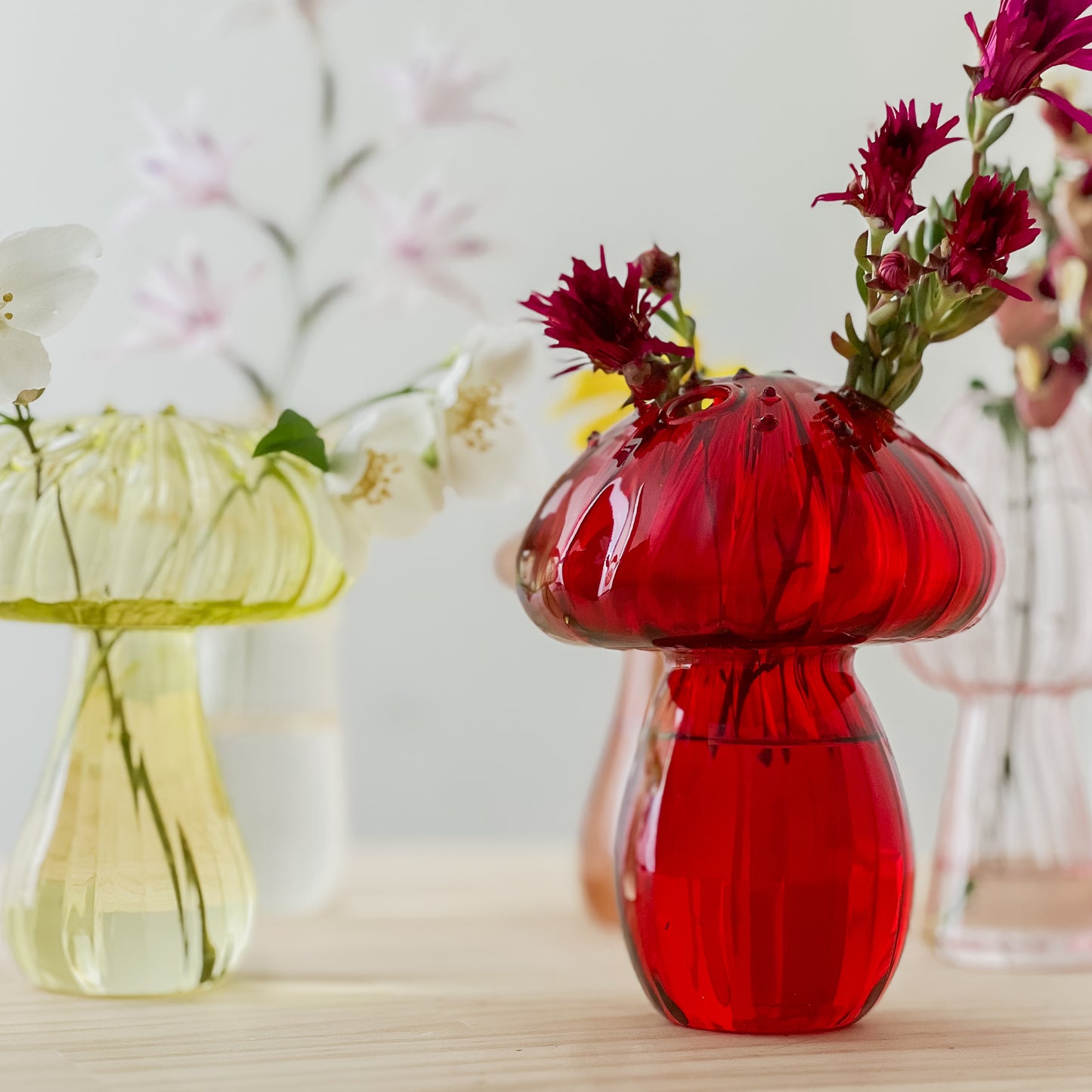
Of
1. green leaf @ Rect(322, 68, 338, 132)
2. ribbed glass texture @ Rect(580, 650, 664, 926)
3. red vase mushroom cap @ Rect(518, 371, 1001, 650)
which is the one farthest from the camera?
green leaf @ Rect(322, 68, 338, 132)

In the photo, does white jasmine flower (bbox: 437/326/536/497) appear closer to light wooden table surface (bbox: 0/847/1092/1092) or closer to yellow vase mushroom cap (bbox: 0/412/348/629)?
yellow vase mushroom cap (bbox: 0/412/348/629)

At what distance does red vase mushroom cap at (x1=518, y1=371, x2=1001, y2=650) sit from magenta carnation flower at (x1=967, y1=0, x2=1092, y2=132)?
10 centimetres

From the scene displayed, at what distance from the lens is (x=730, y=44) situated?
1.11 m

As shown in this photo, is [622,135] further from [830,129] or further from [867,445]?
[867,445]

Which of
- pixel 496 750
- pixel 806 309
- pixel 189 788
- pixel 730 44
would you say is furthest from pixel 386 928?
pixel 730 44

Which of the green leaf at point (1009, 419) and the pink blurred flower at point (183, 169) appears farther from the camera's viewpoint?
the pink blurred flower at point (183, 169)

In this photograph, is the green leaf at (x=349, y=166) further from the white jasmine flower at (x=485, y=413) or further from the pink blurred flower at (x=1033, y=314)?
the pink blurred flower at (x=1033, y=314)

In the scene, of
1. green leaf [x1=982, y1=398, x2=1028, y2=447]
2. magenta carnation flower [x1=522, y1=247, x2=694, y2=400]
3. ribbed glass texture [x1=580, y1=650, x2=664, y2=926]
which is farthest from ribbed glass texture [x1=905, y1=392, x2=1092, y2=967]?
magenta carnation flower [x1=522, y1=247, x2=694, y2=400]

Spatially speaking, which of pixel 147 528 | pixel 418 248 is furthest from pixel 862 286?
pixel 418 248

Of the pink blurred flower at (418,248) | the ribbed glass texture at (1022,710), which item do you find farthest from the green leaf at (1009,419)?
the pink blurred flower at (418,248)

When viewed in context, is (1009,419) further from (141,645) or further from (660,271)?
(141,645)

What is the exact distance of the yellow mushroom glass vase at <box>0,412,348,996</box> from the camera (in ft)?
1.45

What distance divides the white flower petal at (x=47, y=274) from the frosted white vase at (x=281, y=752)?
27 centimetres

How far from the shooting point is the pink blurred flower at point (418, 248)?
0.75m
